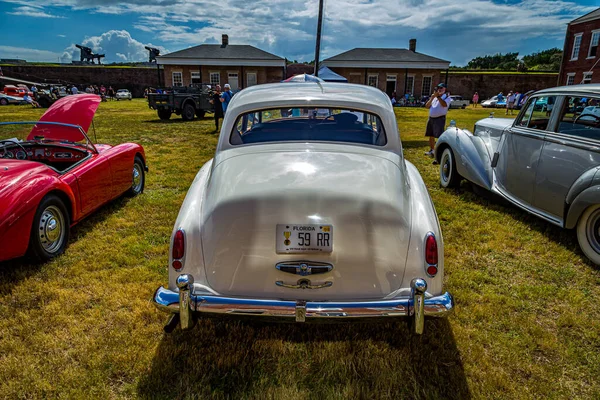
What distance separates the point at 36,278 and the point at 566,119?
5.50 meters

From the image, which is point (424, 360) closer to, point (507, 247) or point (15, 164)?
point (507, 247)

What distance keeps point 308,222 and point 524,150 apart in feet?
12.2

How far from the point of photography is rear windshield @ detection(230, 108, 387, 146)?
2898 mm

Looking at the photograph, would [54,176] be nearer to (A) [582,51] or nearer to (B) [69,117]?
(B) [69,117]

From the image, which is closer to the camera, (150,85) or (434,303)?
(434,303)

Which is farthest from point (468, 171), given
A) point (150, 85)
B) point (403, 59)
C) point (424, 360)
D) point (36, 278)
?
point (150, 85)

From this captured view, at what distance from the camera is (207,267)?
2.19m

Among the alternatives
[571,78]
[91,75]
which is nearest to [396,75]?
[571,78]

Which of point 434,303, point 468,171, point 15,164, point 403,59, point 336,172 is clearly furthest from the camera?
point 403,59

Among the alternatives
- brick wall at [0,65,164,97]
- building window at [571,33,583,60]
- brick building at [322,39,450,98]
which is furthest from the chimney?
brick wall at [0,65,164,97]

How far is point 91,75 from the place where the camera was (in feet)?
160

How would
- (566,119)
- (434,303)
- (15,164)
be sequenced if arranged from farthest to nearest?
(566,119) < (15,164) < (434,303)

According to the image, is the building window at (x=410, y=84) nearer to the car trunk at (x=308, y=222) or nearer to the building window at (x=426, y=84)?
the building window at (x=426, y=84)

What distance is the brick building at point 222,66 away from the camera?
38688 millimetres
